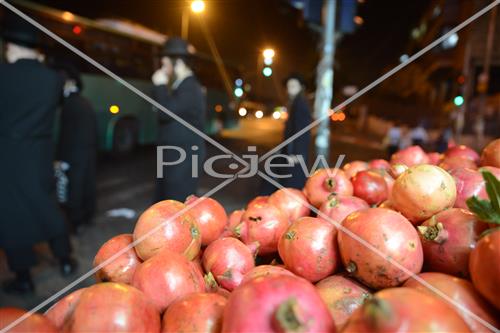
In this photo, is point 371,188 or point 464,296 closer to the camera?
point 464,296

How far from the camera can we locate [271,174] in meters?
4.75

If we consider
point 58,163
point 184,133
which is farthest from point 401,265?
point 58,163

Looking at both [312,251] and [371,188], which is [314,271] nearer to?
[312,251]

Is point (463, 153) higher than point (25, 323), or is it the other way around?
point (463, 153)

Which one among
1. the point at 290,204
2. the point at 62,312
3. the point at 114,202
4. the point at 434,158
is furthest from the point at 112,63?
the point at 62,312

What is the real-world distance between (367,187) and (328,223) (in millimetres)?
578

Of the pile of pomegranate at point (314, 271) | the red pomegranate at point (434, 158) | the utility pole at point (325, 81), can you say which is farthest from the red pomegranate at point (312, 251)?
the utility pole at point (325, 81)

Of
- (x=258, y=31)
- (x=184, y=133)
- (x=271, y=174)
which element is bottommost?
(x=271, y=174)

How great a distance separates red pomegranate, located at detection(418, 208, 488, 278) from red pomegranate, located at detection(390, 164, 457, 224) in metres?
0.10

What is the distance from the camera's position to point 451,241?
114 centimetres

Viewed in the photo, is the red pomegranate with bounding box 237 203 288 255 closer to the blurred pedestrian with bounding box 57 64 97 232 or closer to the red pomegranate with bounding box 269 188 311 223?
the red pomegranate with bounding box 269 188 311 223

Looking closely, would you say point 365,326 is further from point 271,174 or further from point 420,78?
point 420,78

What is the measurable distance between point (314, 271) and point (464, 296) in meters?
0.43

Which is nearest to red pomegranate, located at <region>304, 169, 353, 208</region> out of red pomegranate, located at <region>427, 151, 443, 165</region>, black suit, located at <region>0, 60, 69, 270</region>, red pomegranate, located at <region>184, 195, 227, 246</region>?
red pomegranate, located at <region>184, 195, 227, 246</region>
